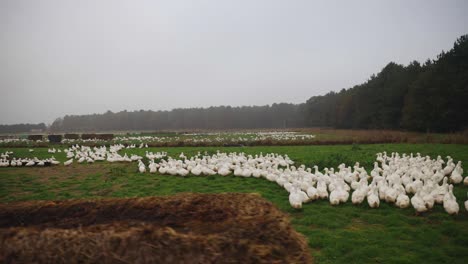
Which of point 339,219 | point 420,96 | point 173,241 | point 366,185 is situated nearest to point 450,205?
point 366,185

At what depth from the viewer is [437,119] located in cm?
4269

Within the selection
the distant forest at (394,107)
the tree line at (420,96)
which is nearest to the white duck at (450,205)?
the distant forest at (394,107)

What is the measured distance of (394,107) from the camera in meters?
58.9

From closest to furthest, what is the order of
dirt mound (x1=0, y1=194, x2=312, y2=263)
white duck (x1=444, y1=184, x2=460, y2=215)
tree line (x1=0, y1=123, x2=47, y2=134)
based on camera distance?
dirt mound (x1=0, y1=194, x2=312, y2=263) < white duck (x1=444, y1=184, x2=460, y2=215) < tree line (x1=0, y1=123, x2=47, y2=134)

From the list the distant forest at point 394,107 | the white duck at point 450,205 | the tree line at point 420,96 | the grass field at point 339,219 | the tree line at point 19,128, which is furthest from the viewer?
the tree line at point 19,128

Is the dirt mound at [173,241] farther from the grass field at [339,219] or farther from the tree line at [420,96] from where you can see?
the tree line at [420,96]

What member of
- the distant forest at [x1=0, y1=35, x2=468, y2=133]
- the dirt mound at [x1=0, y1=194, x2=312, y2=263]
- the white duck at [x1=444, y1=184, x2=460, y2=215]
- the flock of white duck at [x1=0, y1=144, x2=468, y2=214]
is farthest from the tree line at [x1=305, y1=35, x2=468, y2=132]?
the dirt mound at [x1=0, y1=194, x2=312, y2=263]

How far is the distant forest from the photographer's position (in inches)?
1636

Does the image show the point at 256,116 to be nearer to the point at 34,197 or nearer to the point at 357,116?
the point at 357,116

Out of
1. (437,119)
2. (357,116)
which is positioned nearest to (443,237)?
(437,119)

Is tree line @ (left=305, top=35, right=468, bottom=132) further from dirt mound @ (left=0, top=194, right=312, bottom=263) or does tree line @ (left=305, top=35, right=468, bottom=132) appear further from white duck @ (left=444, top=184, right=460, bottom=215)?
dirt mound @ (left=0, top=194, right=312, bottom=263)

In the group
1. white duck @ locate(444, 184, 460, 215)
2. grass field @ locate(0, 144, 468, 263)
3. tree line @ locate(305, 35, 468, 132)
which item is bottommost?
grass field @ locate(0, 144, 468, 263)

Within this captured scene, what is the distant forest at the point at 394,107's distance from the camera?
4156cm

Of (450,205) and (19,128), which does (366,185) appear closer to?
(450,205)
